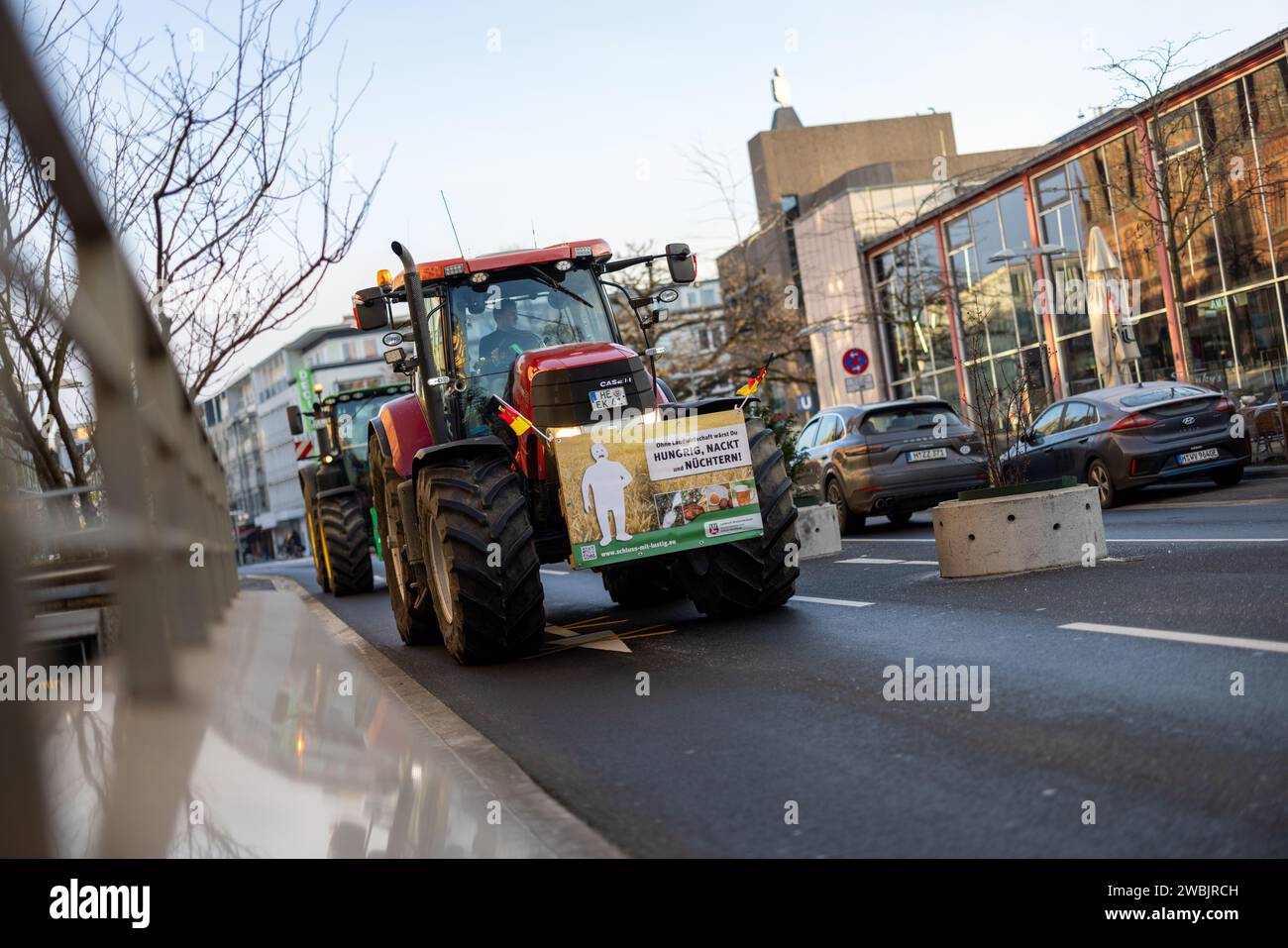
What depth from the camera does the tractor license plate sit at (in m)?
9.24

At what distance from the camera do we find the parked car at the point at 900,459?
17906mm

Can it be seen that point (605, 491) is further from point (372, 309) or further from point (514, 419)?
point (372, 309)

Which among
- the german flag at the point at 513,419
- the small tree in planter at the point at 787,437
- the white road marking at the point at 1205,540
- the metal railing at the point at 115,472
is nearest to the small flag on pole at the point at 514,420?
the german flag at the point at 513,419

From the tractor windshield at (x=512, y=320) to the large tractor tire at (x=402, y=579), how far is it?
4.18 ft

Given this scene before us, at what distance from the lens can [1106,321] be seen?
27203mm

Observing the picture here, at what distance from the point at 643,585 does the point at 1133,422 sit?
26.5 feet

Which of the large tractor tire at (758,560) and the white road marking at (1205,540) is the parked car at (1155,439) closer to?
the white road marking at (1205,540)

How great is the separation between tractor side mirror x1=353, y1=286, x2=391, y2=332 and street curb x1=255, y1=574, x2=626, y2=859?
2.39 meters

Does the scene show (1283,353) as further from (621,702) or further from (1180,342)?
(621,702)

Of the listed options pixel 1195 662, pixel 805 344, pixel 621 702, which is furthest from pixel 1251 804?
pixel 805 344

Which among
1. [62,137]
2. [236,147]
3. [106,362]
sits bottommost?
[106,362]

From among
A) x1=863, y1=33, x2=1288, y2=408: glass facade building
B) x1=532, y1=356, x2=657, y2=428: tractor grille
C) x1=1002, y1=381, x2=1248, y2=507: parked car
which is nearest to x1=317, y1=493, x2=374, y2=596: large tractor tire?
x1=863, y1=33, x2=1288, y2=408: glass facade building

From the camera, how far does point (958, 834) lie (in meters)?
3.99

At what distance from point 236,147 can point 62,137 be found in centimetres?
740
